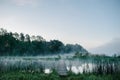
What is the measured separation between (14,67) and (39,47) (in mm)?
26406

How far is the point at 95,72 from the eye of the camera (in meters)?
13.2

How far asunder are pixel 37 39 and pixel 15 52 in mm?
8877

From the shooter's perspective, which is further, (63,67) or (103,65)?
(103,65)

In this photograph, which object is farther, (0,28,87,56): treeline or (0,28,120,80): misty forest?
(0,28,87,56): treeline

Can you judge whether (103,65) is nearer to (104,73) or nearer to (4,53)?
(104,73)

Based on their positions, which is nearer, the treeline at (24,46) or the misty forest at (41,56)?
the misty forest at (41,56)

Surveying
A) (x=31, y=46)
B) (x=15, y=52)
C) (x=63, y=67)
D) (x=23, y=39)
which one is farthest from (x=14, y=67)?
(x=23, y=39)

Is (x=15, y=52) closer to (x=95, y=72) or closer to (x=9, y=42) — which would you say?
(x=9, y=42)

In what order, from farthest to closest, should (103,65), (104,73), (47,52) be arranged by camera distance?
(47,52) → (103,65) → (104,73)

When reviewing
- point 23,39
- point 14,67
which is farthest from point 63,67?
point 23,39

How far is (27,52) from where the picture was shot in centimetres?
3697

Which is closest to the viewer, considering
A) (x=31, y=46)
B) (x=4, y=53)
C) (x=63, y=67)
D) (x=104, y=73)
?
(x=63, y=67)

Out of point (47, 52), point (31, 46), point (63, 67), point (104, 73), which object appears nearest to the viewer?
point (63, 67)

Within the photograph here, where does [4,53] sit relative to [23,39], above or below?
below
